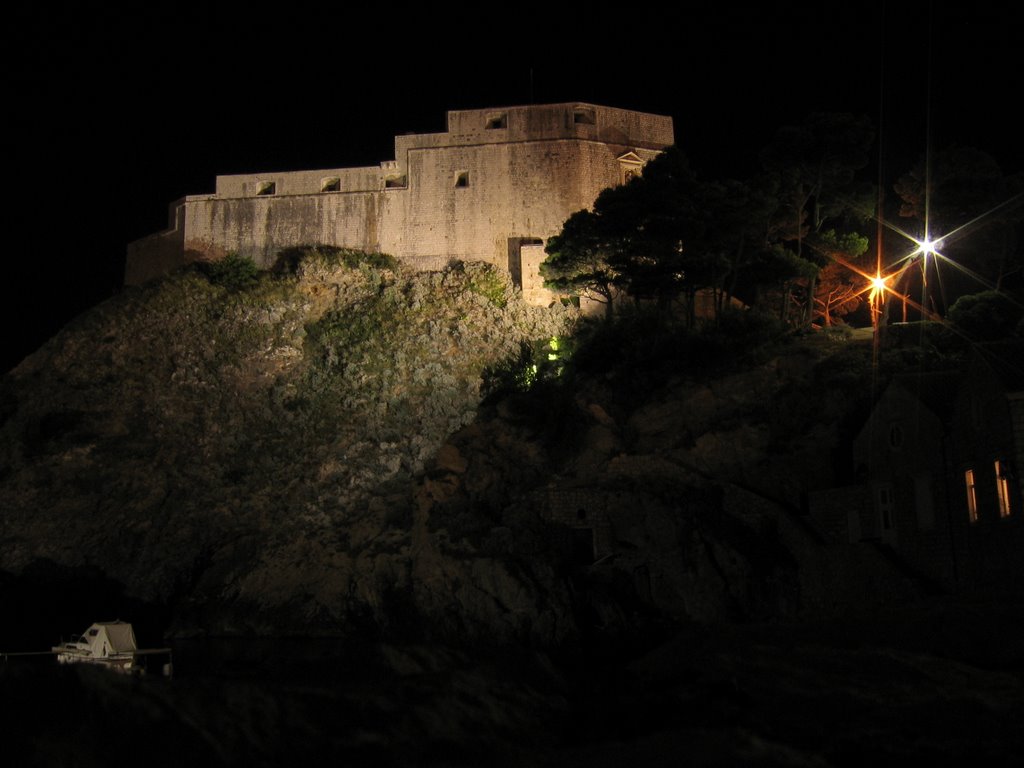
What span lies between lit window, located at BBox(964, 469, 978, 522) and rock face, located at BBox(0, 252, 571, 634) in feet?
44.2

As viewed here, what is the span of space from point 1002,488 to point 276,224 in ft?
125

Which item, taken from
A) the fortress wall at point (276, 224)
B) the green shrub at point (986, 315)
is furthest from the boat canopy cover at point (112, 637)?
the green shrub at point (986, 315)

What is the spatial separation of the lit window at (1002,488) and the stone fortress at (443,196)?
2928cm

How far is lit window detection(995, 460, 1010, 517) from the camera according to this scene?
22203mm

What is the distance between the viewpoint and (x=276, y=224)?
50719 millimetres

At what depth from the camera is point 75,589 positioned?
3741 centimetres

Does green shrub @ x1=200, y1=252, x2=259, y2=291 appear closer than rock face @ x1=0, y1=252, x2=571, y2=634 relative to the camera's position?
No

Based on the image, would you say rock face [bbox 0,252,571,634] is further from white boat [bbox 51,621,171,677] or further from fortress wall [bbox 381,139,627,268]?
white boat [bbox 51,621,171,677]

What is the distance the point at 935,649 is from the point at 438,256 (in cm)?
3545

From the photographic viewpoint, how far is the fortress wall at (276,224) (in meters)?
50.2

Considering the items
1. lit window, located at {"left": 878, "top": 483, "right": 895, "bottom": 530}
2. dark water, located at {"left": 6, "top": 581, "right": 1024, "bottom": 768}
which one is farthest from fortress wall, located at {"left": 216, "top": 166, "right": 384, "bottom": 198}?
dark water, located at {"left": 6, "top": 581, "right": 1024, "bottom": 768}

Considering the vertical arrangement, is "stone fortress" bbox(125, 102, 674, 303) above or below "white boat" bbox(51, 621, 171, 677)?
above

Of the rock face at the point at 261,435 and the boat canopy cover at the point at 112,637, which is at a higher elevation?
the rock face at the point at 261,435

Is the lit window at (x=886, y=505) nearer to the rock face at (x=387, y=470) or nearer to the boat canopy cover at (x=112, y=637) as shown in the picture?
the rock face at (x=387, y=470)
